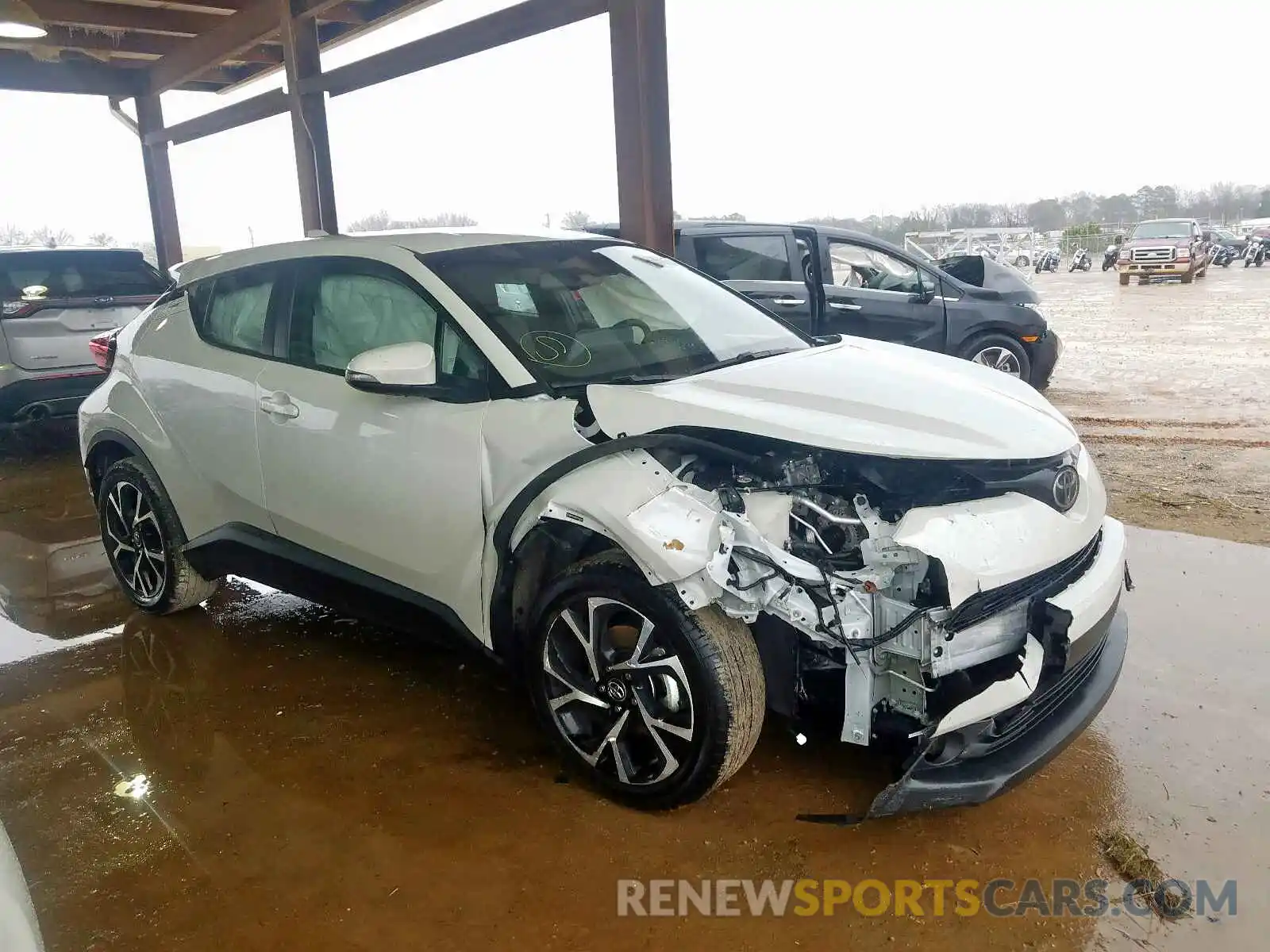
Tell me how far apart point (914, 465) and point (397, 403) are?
5.02 feet

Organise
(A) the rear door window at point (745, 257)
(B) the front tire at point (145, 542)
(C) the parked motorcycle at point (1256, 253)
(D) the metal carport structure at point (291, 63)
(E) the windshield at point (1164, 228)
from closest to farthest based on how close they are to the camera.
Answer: (B) the front tire at point (145, 542) < (D) the metal carport structure at point (291, 63) < (A) the rear door window at point (745, 257) < (E) the windshield at point (1164, 228) < (C) the parked motorcycle at point (1256, 253)

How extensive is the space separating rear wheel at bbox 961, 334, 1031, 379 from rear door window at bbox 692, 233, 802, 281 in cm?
171

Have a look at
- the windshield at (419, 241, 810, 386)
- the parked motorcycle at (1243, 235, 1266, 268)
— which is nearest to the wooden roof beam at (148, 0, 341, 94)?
the windshield at (419, 241, 810, 386)

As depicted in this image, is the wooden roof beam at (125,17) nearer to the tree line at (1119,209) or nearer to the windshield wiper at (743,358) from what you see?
the windshield wiper at (743,358)

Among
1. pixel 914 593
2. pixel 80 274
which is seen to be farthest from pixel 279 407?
pixel 80 274

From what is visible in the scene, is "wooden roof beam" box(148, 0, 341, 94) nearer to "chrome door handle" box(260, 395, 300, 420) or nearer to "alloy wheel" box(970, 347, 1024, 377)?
"chrome door handle" box(260, 395, 300, 420)

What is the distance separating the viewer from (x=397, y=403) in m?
2.81

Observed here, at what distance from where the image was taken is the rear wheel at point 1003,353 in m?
7.70

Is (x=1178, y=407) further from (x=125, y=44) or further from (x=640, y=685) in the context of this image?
(x=125, y=44)

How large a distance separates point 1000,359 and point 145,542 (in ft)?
21.7

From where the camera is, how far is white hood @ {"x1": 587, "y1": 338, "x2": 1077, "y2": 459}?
225 cm

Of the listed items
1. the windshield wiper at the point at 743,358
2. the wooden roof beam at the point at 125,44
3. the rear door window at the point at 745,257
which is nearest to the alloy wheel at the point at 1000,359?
the rear door window at the point at 745,257

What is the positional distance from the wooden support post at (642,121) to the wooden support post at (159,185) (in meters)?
7.67

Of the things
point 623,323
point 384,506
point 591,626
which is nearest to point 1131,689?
point 591,626
